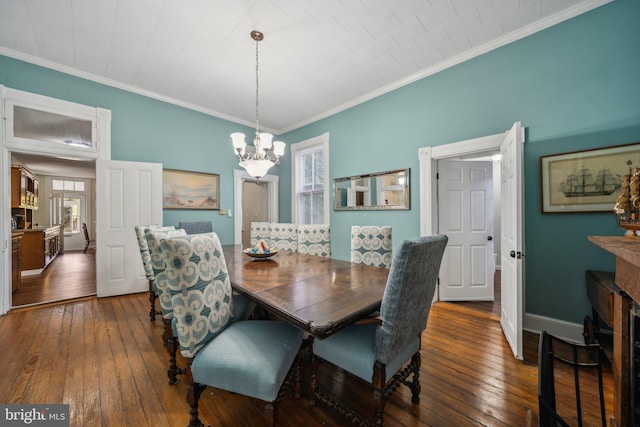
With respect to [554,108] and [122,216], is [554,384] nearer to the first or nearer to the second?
[554,108]

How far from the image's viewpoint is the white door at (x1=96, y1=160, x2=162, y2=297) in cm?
336

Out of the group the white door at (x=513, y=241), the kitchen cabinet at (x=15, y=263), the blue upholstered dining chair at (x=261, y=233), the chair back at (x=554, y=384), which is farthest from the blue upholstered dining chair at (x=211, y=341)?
the kitchen cabinet at (x=15, y=263)

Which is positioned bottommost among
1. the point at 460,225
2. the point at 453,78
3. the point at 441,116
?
the point at 460,225

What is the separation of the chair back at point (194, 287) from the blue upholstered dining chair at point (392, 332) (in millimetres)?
612

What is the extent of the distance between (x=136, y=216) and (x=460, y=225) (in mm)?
4659

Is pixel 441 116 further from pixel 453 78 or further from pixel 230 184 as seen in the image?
pixel 230 184

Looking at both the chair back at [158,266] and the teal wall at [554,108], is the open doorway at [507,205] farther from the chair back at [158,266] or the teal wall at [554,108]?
the chair back at [158,266]

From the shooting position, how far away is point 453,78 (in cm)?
295

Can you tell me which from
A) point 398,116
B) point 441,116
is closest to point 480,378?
point 441,116

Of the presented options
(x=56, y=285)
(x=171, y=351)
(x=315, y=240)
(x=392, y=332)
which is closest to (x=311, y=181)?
(x=315, y=240)

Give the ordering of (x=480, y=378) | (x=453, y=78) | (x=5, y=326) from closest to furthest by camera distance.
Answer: (x=480, y=378)
(x=5, y=326)
(x=453, y=78)

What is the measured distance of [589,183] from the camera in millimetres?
2172

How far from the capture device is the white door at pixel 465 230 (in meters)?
3.29

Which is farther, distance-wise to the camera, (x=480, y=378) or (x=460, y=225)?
(x=460, y=225)
